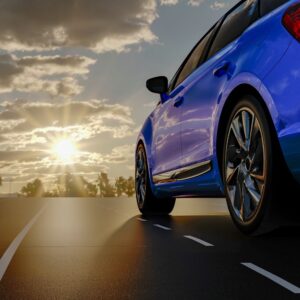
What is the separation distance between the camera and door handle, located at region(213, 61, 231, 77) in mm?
6395

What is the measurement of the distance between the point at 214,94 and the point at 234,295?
117 inches

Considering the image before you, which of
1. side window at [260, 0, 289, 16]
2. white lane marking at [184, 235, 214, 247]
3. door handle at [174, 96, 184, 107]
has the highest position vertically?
side window at [260, 0, 289, 16]

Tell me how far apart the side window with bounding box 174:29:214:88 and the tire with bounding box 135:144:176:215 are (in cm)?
206

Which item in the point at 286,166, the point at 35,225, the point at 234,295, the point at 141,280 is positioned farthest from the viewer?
the point at 35,225

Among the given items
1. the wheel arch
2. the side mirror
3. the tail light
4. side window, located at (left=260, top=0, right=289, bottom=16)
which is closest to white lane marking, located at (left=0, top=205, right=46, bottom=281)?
the wheel arch

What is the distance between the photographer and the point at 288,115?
204 inches

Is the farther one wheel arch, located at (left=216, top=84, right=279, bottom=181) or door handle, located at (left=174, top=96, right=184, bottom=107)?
door handle, located at (left=174, top=96, right=184, bottom=107)

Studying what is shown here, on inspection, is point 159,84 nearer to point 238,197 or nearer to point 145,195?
point 145,195

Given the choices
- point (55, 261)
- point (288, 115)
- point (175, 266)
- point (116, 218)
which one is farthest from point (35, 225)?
point (288, 115)

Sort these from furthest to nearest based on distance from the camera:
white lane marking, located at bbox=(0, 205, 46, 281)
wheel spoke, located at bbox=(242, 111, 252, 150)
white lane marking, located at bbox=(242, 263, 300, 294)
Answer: wheel spoke, located at bbox=(242, 111, 252, 150), white lane marking, located at bbox=(0, 205, 46, 281), white lane marking, located at bbox=(242, 263, 300, 294)

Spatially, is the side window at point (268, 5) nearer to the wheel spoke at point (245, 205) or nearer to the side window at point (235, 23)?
the side window at point (235, 23)

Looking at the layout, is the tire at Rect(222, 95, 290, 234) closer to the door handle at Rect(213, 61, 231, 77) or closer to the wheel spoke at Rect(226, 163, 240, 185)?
the wheel spoke at Rect(226, 163, 240, 185)

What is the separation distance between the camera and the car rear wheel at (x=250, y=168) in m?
5.69

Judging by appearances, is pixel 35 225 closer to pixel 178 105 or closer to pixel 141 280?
pixel 178 105
